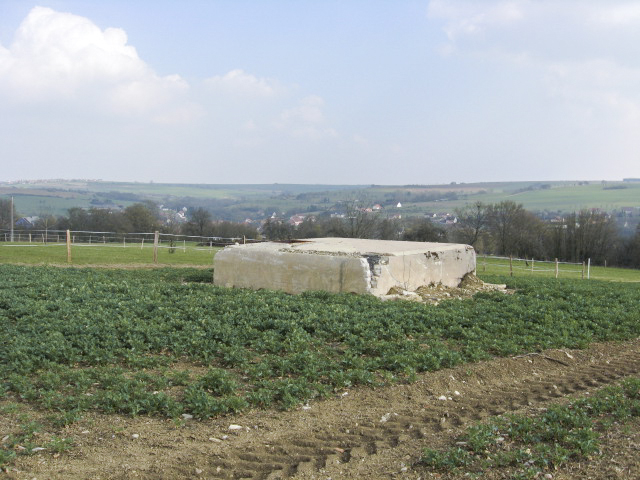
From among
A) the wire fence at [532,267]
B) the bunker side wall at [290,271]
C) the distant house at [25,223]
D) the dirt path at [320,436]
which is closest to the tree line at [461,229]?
the distant house at [25,223]

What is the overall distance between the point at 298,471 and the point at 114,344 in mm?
4466

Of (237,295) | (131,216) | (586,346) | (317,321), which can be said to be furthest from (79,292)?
(131,216)

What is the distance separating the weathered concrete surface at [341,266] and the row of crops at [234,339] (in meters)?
1.15

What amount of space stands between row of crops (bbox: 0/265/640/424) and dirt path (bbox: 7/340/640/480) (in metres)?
0.31

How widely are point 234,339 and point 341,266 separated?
18.0ft

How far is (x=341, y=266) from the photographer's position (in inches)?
529

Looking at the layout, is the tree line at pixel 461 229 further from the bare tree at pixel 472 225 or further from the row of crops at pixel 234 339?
the row of crops at pixel 234 339

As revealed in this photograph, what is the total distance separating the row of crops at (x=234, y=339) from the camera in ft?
21.0

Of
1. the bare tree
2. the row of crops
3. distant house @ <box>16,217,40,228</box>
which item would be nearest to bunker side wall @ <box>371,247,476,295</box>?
the row of crops

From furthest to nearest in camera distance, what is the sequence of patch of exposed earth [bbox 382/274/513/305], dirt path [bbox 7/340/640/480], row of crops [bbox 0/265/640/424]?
patch of exposed earth [bbox 382/274/513/305]
row of crops [bbox 0/265/640/424]
dirt path [bbox 7/340/640/480]

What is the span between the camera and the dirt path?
4.64m

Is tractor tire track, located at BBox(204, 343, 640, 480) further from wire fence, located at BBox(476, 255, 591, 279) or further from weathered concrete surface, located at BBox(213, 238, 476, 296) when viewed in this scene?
wire fence, located at BBox(476, 255, 591, 279)

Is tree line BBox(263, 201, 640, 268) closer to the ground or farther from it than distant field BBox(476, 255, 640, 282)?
farther from it

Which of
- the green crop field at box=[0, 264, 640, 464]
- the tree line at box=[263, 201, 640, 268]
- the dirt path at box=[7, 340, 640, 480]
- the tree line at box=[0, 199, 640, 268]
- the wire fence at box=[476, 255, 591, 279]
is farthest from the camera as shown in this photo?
the tree line at box=[263, 201, 640, 268]
